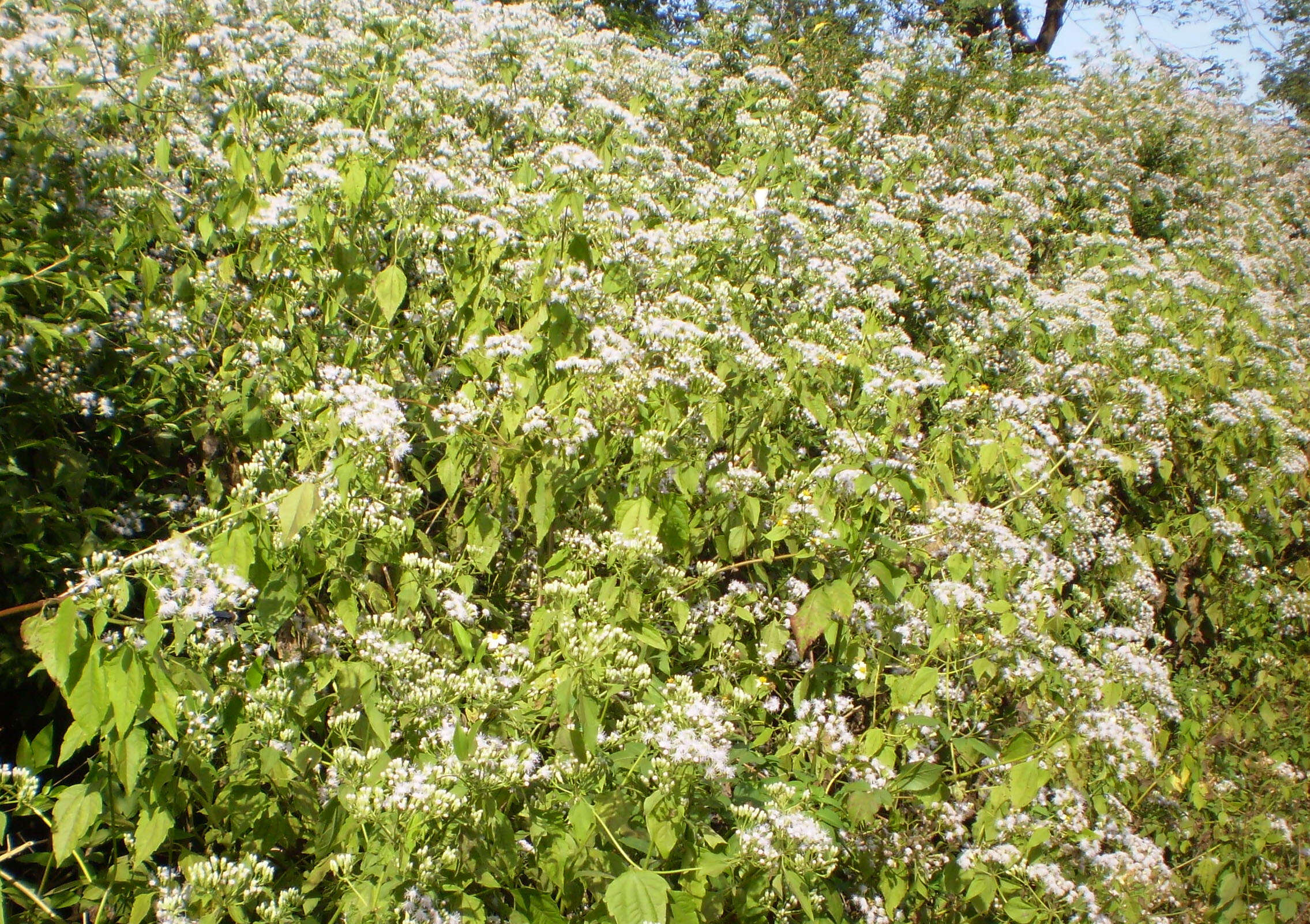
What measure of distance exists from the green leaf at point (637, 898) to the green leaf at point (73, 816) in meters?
1.06

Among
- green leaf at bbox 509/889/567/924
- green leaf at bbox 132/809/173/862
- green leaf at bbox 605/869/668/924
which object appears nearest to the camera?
green leaf at bbox 605/869/668/924

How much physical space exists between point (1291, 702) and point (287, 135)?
6520mm

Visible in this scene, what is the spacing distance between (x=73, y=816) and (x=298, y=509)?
74 cm

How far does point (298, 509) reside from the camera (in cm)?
182

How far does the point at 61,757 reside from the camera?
1520 mm

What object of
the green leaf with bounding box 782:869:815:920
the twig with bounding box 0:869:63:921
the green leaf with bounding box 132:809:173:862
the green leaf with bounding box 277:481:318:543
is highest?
the green leaf with bounding box 277:481:318:543

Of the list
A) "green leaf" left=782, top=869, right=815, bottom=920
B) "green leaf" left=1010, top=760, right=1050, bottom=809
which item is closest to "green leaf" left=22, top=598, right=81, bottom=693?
"green leaf" left=782, top=869, right=815, bottom=920

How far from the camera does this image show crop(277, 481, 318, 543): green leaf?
1805 millimetres

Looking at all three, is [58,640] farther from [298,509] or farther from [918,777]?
[918,777]

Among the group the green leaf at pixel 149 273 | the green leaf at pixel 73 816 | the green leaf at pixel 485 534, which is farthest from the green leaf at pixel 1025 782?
the green leaf at pixel 149 273

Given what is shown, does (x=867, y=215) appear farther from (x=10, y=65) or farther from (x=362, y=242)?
(x=10, y=65)

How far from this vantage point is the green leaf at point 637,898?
1541 mm

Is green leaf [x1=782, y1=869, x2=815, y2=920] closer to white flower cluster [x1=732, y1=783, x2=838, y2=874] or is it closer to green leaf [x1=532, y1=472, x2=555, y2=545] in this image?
white flower cluster [x1=732, y1=783, x2=838, y2=874]

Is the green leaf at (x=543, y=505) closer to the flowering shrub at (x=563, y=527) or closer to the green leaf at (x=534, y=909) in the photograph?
the flowering shrub at (x=563, y=527)
